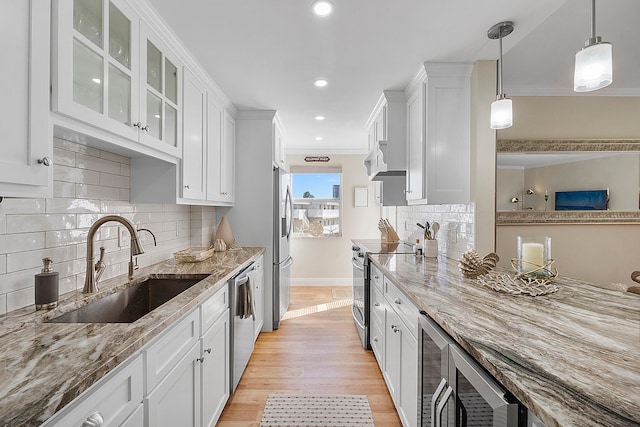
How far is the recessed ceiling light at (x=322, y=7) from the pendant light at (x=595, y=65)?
3.86 ft

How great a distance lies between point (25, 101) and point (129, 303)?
1.18 m

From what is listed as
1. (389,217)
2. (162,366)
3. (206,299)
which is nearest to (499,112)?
(206,299)

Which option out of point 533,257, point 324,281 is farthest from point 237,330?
point 324,281

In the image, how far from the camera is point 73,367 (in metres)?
0.81

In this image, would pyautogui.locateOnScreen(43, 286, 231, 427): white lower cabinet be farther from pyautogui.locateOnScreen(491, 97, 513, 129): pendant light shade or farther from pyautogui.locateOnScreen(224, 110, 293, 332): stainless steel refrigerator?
pyautogui.locateOnScreen(491, 97, 513, 129): pendant light shade

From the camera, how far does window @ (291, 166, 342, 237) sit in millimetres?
5660

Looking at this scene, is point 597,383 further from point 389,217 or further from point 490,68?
point 389,217

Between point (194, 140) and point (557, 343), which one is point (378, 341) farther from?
point (194, 140)

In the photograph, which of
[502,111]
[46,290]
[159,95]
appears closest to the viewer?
[46,290]

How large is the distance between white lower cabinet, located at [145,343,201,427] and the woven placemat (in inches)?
25.9

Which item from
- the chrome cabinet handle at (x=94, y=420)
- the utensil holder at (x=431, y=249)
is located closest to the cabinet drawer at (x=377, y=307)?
the utensil holder at (x=431, y=249)

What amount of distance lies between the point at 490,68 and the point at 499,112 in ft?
2.80

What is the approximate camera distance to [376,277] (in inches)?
106

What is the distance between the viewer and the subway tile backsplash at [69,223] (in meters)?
1.25
